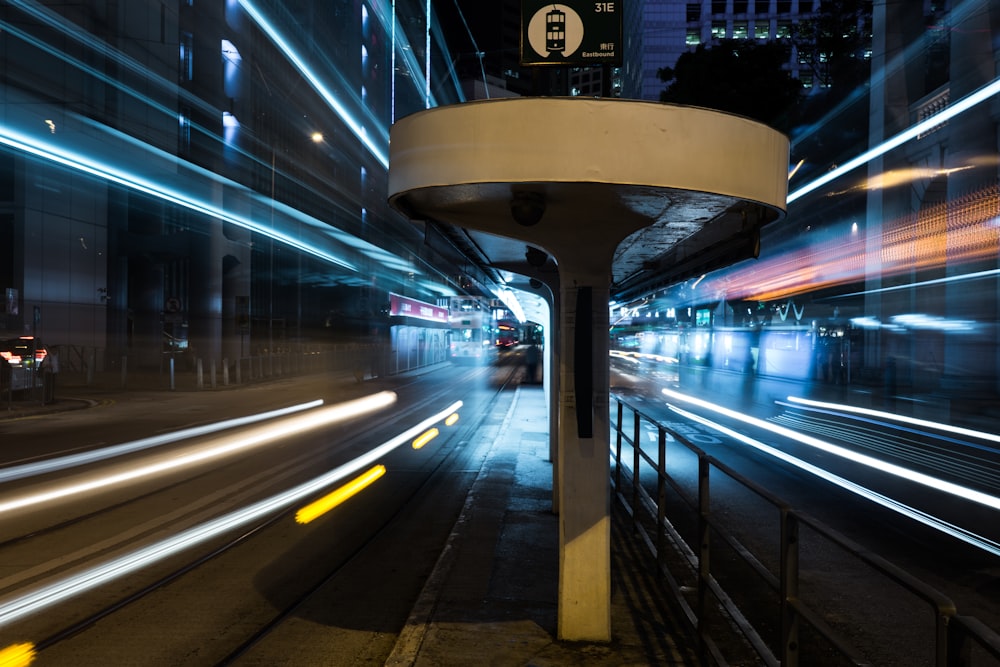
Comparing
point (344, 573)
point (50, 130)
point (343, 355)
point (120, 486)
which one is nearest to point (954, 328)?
point (344, 573)

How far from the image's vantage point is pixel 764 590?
19.7 ft

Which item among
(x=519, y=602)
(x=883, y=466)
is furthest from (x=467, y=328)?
(x=519, y=602)

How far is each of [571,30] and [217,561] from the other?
5.56m

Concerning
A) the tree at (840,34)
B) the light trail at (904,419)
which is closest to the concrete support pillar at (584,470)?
the light trail at (904,419)

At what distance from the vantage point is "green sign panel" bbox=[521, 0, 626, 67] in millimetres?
4641

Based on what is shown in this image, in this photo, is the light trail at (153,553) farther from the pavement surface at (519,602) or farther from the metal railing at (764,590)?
the metal railing at (764,590)

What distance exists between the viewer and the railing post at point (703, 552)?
4160mm

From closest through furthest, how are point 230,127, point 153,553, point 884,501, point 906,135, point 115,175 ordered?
1. point 153,553
2. point 884,501
3. point 906,135
4. point 115,175
5. point 230,127

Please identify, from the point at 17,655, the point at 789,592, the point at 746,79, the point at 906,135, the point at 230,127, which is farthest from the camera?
the point at 230,127

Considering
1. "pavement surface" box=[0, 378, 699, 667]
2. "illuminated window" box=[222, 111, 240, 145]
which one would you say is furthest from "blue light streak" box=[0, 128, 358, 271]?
"pavement surface" box=[0, 378, 699, 667]

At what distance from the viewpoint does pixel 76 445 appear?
13.6m

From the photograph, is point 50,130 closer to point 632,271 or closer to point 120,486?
point 120,486

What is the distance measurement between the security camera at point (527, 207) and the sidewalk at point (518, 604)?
258 cm

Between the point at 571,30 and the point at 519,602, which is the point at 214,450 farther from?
the point at 571,30
